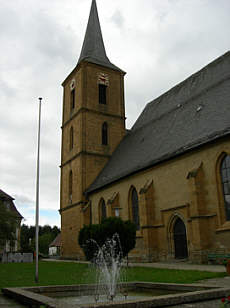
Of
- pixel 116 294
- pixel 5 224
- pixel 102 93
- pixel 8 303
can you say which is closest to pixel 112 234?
pixel 116 294

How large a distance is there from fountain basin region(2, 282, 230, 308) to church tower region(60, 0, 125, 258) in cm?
2124

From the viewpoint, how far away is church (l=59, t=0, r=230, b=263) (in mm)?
17875

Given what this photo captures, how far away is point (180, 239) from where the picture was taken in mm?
20125

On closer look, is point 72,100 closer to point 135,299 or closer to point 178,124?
point 178,124

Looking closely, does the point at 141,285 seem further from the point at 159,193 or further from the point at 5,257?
the point at 5,257

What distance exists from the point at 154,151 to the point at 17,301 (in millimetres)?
17213

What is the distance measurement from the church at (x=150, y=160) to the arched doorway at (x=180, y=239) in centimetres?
6

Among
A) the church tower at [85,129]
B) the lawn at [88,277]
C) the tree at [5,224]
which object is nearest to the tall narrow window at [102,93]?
the church tower at [85,129]

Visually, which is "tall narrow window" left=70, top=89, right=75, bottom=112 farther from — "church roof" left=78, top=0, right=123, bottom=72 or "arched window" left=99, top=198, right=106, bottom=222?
"arched window" left=99, top=198, right=106, bottom=222

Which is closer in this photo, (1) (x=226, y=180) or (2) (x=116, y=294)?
(2) (x=116, y=294)

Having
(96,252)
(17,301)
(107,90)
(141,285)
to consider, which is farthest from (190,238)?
(107,90)

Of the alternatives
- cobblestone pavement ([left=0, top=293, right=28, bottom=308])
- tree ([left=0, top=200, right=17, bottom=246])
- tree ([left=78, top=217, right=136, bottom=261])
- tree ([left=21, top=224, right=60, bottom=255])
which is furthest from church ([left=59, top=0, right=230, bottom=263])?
tree ([left=21, top=224, right=60, bottom=255])

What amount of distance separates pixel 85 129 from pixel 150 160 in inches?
471

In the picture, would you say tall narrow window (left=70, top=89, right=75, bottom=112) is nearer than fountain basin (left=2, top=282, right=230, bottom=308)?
No
